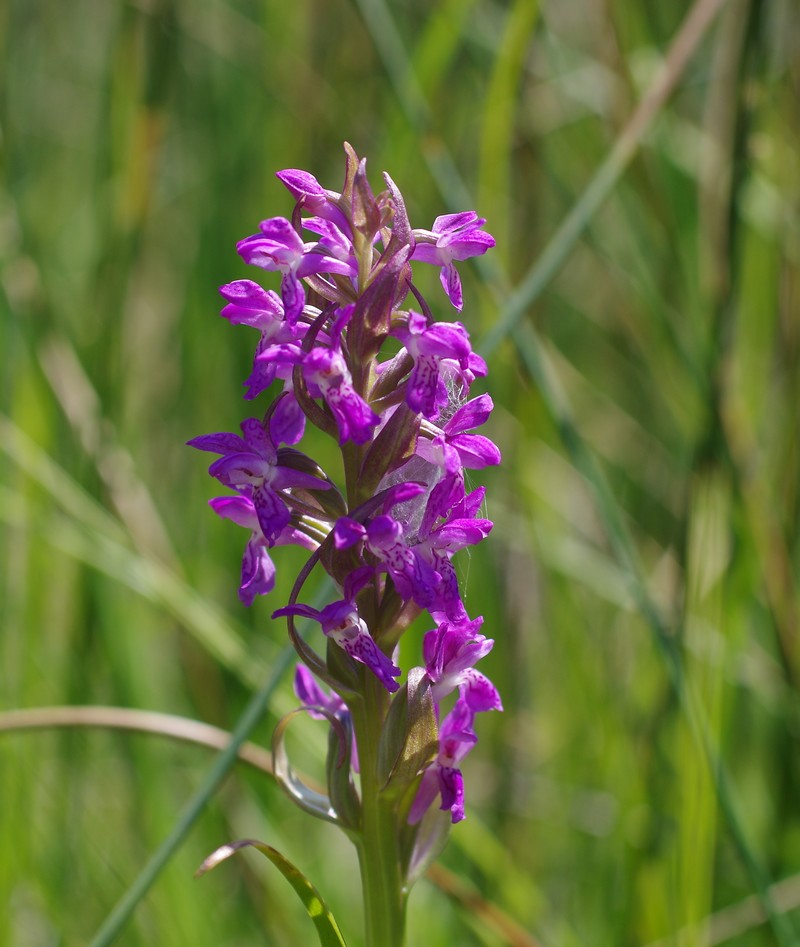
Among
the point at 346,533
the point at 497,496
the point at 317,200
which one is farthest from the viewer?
the point at 497,496

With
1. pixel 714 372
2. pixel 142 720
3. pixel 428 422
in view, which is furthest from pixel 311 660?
pixel 714 372

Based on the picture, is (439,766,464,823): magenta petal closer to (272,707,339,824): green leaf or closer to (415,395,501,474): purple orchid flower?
(272,707,339,824): green leaf

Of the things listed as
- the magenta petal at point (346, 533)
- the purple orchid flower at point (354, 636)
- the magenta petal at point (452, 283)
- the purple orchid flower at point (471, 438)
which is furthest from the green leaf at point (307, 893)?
the magenta petal at point (452, 283)

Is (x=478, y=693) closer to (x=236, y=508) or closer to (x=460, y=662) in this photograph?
(x=460, y=662)

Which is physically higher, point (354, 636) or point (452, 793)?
point (354, 636)

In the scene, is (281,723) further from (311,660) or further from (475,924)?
(475,924)

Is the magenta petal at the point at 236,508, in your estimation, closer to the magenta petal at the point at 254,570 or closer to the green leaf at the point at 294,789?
the magenta petal at the point at 254,570

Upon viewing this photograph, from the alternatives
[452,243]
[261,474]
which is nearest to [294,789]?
[261,474]
